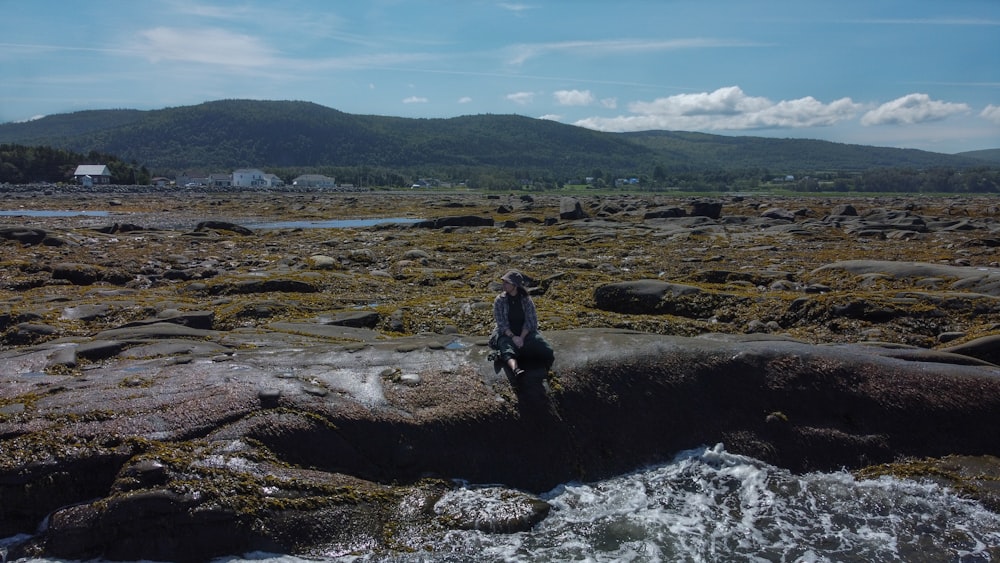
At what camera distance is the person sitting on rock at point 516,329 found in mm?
10422

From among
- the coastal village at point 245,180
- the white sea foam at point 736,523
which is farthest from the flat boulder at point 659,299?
the coastal village at point 245,180

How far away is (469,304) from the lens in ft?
53.9

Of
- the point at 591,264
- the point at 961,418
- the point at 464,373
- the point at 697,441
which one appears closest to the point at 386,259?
the point at 591,264

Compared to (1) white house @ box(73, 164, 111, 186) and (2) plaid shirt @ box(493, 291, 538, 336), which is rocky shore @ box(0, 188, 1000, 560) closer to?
(2) plaid shirt @ box(493, 291, 538, 336)

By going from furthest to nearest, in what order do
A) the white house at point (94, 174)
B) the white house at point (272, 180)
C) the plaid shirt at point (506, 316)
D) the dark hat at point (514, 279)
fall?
1. the white house at point (272, 180)
2. the white house at point (94, 174)
3. the dark hat at point (514, 279)
4. the plaid shirt at point (506, 316)

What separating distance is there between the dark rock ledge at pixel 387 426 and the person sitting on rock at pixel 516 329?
348 millimetres

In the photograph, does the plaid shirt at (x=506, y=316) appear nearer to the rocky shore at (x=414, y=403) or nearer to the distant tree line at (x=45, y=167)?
the rocky shore at (x=414, y=403)

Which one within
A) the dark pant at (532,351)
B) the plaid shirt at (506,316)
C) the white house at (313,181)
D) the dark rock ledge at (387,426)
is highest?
the white house at (313,181)

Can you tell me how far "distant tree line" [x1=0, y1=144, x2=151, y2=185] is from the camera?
122 metres

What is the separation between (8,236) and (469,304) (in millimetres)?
21527

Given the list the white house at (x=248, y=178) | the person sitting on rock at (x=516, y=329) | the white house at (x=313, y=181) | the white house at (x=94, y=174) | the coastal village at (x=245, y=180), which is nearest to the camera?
the person sitting on rock at (x=516, y=329)

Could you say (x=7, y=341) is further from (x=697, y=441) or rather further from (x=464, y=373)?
(x=697, y=441)

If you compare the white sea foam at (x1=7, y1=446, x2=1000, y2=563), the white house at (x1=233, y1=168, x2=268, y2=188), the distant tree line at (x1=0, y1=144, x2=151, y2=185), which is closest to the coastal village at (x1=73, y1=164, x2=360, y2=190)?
the white house at (x1=233, y1=168, x2=268, y2=188)

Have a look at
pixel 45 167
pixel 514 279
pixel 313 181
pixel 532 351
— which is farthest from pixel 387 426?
pixel 313 181
